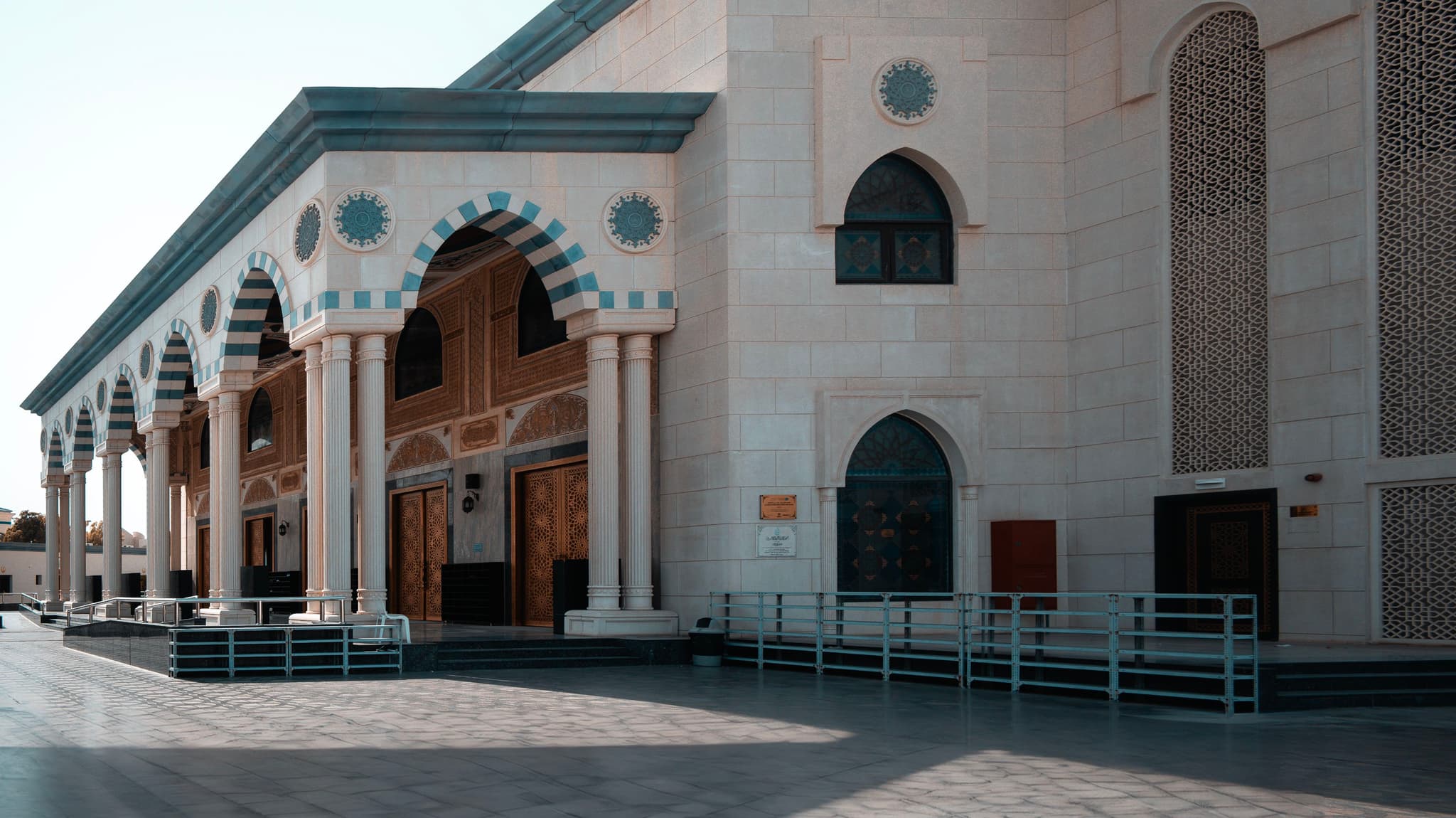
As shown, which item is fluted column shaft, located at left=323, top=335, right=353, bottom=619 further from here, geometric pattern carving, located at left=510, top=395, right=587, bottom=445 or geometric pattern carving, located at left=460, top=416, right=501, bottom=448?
geometric pattern carving, located at left=460, top=416, right=501, bottom=448

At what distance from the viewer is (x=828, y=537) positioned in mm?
14016

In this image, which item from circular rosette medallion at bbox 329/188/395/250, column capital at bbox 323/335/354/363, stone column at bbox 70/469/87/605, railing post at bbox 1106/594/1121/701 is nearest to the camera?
railing post at bbox 1106/594/1121/701

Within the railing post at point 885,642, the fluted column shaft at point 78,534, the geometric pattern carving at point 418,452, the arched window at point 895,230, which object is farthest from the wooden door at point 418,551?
the fluted column shaft at point 78,534

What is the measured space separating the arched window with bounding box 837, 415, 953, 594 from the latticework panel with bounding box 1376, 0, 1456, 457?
4.03 m

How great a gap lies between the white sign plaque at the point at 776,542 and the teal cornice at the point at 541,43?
5.93 meters

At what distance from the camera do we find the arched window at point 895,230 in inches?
568

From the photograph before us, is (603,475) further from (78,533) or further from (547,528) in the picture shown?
(78,533)

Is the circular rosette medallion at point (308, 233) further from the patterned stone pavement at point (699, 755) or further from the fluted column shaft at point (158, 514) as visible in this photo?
the fluted column shaft at point (158, 514)

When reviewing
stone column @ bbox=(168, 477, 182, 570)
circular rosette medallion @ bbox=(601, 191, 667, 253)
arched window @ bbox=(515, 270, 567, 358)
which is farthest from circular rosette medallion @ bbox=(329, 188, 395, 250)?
stone column @ bbox=(168, 477, 182, 570)

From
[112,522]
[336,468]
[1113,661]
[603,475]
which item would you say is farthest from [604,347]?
[112,522]

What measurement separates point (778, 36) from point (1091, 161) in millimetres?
3136

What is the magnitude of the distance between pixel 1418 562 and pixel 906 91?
607cm

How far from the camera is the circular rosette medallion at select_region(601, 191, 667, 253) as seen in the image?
14.9m

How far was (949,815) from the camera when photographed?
5.98 m
